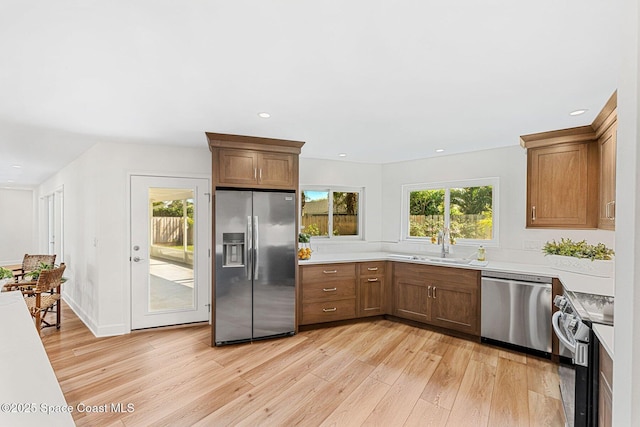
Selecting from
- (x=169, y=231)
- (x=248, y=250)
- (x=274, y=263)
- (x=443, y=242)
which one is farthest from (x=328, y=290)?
(x=169, y=231)

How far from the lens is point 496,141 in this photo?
377 cm

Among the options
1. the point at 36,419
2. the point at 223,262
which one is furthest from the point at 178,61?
the point at 223,262

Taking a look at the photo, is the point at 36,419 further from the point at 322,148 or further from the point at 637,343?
the point at 322,148

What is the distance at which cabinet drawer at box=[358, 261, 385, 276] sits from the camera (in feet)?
14.5

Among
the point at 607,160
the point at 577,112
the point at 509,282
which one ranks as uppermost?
the point at 577,112

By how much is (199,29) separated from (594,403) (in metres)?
2.87

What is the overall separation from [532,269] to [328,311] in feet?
7.95

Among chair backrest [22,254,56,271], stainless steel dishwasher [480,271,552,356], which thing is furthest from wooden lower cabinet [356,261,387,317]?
chair backrest [22,254,56,271]

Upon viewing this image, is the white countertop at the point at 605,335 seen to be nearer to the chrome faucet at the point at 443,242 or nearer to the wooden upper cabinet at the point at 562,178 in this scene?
the wooden upper cabinet at the point at 562,178

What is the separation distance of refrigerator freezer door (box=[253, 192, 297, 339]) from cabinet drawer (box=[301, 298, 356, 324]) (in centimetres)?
24

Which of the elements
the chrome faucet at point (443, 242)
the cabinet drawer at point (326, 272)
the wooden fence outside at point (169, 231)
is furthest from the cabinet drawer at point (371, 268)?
the wooden fence outside at point (169, 231)

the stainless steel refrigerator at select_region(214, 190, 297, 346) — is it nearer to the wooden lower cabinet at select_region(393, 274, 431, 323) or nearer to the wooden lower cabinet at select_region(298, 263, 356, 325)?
the wooden lower cabinet at select_region(298, 263, 356, 325)

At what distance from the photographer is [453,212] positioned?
4.63m

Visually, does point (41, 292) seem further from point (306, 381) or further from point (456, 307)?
point (456, 307)
